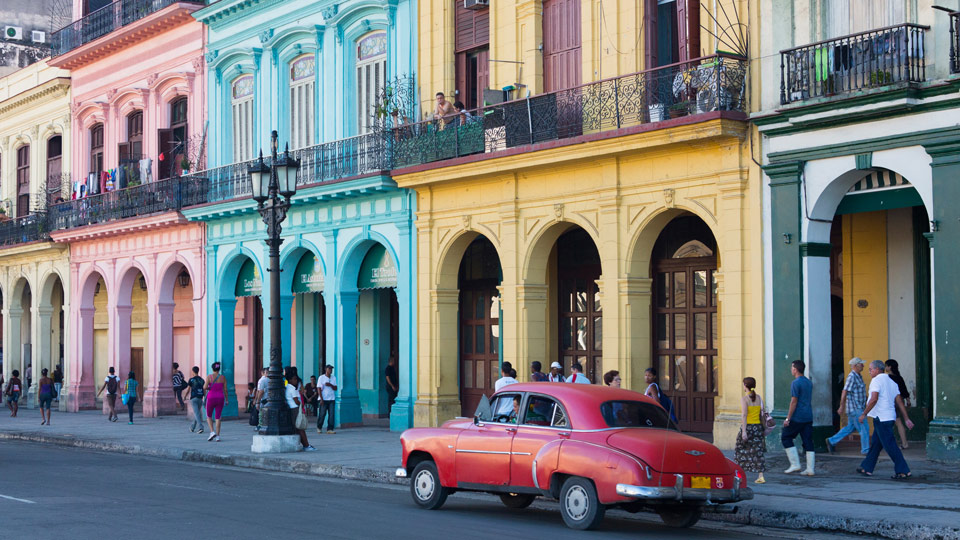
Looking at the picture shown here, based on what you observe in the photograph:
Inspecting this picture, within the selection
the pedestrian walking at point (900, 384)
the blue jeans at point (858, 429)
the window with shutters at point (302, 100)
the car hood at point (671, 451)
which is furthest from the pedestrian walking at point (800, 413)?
the window with shutters at point (302, 100)

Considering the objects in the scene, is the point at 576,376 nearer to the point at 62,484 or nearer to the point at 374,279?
the point at 62,484

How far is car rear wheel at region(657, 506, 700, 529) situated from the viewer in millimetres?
11877

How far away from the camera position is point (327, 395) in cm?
2439

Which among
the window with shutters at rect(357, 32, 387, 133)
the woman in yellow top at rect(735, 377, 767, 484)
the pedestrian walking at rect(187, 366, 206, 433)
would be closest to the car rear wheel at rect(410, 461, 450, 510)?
the woman in yellow top at rect(735, 377, 767, 484)

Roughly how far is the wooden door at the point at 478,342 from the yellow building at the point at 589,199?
1.5 inches

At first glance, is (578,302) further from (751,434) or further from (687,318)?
(751,434)

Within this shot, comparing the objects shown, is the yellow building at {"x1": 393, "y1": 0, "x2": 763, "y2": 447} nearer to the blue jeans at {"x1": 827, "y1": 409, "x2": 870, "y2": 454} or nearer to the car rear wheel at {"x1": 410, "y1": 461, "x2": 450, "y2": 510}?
the blue jeans at {"x1": 827, "y1": 409, "x2": 870, "y2": 454}

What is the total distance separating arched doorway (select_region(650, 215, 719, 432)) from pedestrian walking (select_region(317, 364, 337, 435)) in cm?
646

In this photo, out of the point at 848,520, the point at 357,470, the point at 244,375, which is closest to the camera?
the point at 848,520

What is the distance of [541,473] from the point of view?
11977mm

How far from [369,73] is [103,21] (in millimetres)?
12142

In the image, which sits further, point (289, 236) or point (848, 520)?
point (289, 236)

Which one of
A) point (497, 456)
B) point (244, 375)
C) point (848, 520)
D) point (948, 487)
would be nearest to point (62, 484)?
point (497, 456)

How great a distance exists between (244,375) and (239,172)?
565 centimetres
